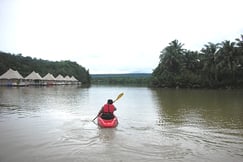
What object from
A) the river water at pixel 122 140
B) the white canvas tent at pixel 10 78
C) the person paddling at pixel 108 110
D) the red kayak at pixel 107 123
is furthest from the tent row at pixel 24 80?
the red kayak at pixel 107 123

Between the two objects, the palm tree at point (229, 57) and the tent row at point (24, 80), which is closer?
the palm tree at point (229, 57)

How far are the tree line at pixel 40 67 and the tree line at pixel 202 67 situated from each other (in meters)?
39.5

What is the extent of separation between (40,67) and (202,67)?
58157 millimetres

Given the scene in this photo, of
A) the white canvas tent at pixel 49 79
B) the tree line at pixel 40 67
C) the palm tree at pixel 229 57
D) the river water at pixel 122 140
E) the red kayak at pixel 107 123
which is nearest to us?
the river water at pixel 122 140

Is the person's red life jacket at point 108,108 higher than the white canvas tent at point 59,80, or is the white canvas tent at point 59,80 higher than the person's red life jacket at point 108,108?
the white canvas tent at point 59,80

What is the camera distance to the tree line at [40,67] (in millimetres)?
79125

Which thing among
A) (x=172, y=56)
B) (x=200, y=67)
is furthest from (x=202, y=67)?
(x=172, y=56)

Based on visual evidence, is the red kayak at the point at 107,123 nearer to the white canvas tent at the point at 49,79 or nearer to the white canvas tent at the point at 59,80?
the white canvas tent at the point at 49,79

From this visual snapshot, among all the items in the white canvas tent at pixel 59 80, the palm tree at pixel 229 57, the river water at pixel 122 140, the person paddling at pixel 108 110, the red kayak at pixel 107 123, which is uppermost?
the palm tree at pixel 229 57

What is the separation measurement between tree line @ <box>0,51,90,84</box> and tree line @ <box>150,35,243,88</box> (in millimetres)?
39507

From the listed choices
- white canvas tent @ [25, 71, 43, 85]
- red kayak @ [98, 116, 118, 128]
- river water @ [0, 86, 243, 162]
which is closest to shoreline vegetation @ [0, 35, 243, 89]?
white canvas tent @ [25, 71, 43, 85]

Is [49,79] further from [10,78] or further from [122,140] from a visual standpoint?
[122,140]

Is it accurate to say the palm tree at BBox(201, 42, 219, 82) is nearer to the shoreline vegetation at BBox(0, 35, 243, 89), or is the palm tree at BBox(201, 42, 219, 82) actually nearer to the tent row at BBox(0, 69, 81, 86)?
the shoreline vegetation at BBox(0, 35, 243, 89)

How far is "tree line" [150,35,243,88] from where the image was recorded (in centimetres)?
4941
